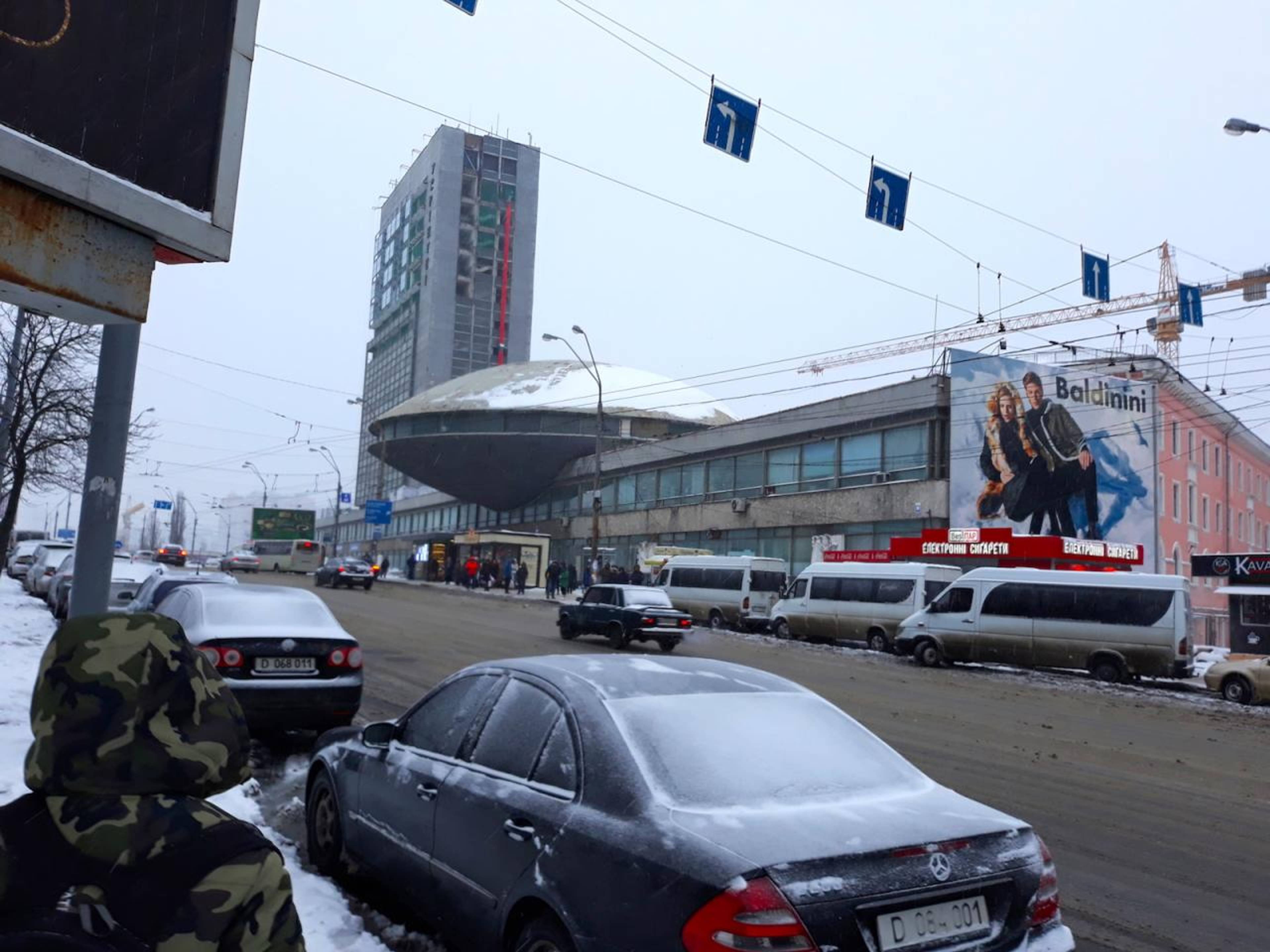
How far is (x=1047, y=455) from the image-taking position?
3878 cm

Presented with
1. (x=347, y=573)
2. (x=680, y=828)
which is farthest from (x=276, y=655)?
(x=347, y=573)

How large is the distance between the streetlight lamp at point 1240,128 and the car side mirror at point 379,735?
16805mm

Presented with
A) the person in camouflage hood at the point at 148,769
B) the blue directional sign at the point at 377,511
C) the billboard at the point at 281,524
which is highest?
the blue directional sign at the point at 377,511

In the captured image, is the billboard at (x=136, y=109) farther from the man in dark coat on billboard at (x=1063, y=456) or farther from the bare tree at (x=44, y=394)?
the man in dark coat on billboard at (x=1063, y=456)

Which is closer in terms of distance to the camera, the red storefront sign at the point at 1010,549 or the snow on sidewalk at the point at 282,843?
the snow on sidewalk at the point at 282,843

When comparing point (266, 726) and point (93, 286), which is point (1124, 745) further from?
point (93, 286)

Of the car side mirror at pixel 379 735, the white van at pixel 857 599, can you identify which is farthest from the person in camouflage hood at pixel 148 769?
the white van at pixel 857 599

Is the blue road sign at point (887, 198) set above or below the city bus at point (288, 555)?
above

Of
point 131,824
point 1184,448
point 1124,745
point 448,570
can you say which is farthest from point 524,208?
point 131,824

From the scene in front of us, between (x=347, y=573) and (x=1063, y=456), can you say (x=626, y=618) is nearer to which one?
(x=1063, y=456)

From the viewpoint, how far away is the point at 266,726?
30.4 feet

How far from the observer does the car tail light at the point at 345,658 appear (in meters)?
9.58

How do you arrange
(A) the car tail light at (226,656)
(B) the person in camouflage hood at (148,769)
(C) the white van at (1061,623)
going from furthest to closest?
(C) the white van at (1061,623) < (A) the car tail light at (226,656) < (B) the person in camouflage hood at (148,769)

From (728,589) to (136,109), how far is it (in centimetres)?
2868
